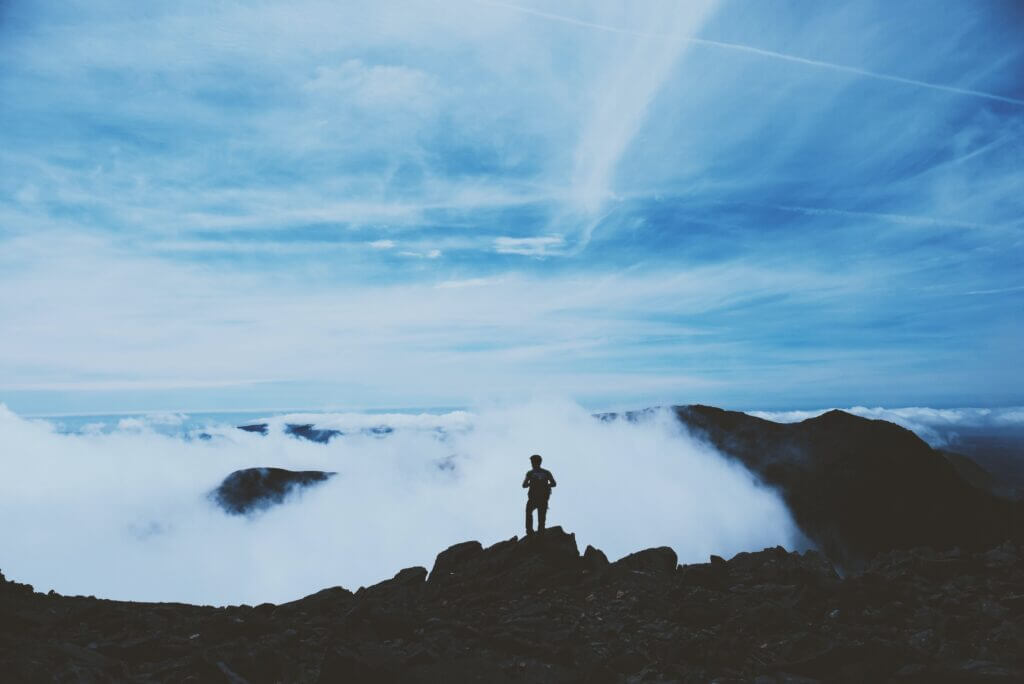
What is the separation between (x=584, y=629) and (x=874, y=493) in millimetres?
97897

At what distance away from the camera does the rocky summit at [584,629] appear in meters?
9.42

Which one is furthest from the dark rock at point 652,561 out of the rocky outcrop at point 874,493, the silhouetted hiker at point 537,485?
the rocky outcrop at point 874,493

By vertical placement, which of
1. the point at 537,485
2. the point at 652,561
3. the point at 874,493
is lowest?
the point at 874,493

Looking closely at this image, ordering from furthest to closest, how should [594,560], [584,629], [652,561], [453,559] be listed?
[453,559], [594,560], [652,561], [584,629]

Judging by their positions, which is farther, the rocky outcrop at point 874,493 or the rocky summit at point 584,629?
the rocky outcrop at point 874,493

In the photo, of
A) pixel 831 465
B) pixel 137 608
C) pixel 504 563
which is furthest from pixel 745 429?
pixel 137 608

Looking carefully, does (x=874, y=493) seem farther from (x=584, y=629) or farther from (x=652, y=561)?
(x=584, y=629)

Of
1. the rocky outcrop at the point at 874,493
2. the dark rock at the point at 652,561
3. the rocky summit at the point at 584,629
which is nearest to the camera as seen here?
the rocky summit at the point at 584,629

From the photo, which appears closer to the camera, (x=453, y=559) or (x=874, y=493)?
(x=453, y=559)

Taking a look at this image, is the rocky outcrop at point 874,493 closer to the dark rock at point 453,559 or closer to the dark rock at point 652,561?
the dark rock at point 652,561

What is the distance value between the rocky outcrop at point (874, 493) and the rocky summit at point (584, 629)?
73343mm

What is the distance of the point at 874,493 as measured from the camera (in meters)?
91.0

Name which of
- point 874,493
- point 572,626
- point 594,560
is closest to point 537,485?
point 594,560

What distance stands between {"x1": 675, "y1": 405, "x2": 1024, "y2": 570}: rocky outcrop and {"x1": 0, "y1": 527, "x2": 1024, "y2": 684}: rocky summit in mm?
73343
